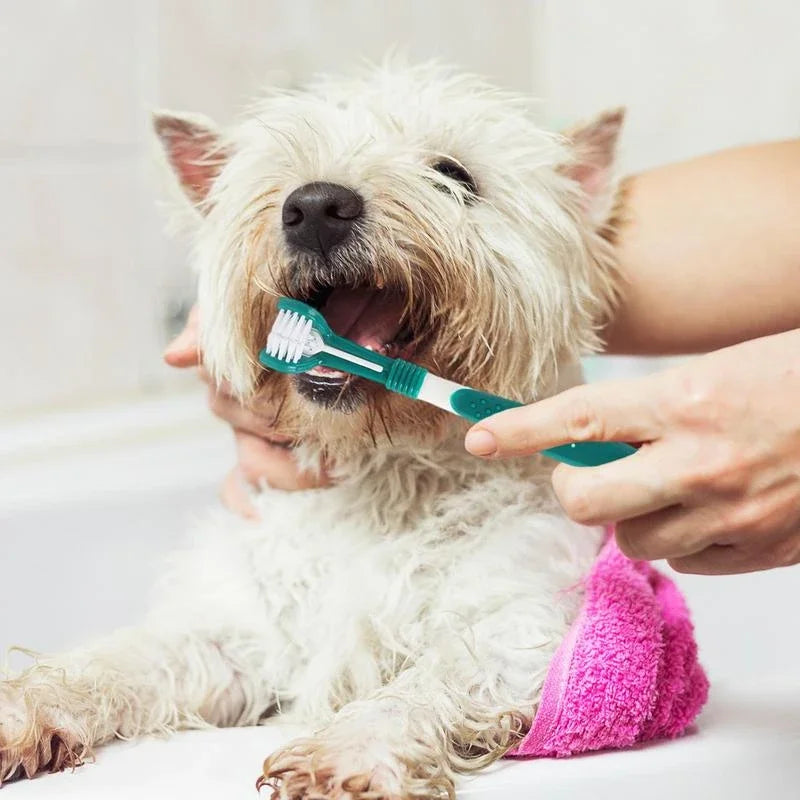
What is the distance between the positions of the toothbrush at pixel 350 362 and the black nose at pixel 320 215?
5cm

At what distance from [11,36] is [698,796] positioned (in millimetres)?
1602

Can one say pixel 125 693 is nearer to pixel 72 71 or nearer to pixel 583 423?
pixel 583 423

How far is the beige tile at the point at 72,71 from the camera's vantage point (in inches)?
73.1

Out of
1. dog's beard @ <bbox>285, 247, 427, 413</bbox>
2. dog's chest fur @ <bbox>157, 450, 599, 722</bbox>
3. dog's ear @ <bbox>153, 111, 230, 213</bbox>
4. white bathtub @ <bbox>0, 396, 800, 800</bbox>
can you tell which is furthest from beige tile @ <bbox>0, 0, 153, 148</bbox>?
dog's beard @ <bbox>285, 247, 427, 413</bbox>

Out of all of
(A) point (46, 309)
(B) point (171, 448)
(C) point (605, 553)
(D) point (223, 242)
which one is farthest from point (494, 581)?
(A) point (46, 309)

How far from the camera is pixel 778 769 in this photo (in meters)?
0.86

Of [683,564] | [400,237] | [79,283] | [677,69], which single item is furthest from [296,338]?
[677,69]

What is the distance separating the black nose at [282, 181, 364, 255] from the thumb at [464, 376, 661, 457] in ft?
0.83

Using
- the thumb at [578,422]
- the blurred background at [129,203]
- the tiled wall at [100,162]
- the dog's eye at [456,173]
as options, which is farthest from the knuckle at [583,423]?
the tiled wall at [100,162]

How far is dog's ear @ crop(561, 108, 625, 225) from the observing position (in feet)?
3.66

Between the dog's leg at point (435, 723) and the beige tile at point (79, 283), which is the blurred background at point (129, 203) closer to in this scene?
the beige tile at point (79, 283)

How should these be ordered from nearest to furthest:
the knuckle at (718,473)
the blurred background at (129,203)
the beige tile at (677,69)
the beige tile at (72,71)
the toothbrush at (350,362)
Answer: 1. the knuckle at (718,473)
2. the toothbrush at (350,362)
3. the blurred background at (129,203)
4. the beige tile at (72,71)
5. the beige tile at (677,69)

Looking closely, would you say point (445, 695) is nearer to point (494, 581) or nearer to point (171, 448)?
point (494, 581)

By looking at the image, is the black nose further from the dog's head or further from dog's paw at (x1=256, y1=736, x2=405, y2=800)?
dog's paw at (x1=256, y1=736, x2=405, y2=800)
